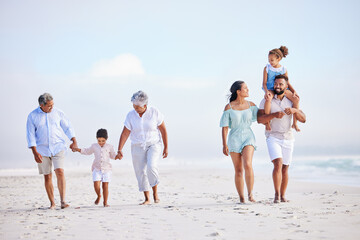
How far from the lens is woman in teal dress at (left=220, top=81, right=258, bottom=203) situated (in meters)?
7.13

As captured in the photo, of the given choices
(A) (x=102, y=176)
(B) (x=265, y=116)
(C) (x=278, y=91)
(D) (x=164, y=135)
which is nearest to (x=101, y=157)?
(A) (x=102, y=176)

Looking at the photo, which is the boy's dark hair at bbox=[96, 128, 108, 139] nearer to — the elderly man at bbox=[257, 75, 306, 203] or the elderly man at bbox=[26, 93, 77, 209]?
the elderly man at bbox=[26, 93, 77, 209]

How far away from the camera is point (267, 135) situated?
7289 millimetres

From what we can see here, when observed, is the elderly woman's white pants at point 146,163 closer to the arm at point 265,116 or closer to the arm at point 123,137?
the arm at point 123,137

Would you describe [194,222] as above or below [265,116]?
below

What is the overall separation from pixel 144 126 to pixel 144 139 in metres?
0.24

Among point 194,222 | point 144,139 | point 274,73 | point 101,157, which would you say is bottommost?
point 194,222

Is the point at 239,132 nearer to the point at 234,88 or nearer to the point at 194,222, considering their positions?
the point at 234,88

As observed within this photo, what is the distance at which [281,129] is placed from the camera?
23.5 ft

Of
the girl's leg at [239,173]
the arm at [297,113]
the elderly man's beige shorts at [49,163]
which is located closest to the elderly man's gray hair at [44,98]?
the elderly man's beige shorts at [49,163]

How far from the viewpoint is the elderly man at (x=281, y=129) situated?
7.05 meters

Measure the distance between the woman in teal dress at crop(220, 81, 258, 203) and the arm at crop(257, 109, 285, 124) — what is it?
15cm

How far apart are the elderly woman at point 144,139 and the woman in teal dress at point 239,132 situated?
1.37m

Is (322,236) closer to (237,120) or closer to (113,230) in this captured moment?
(113,230)
